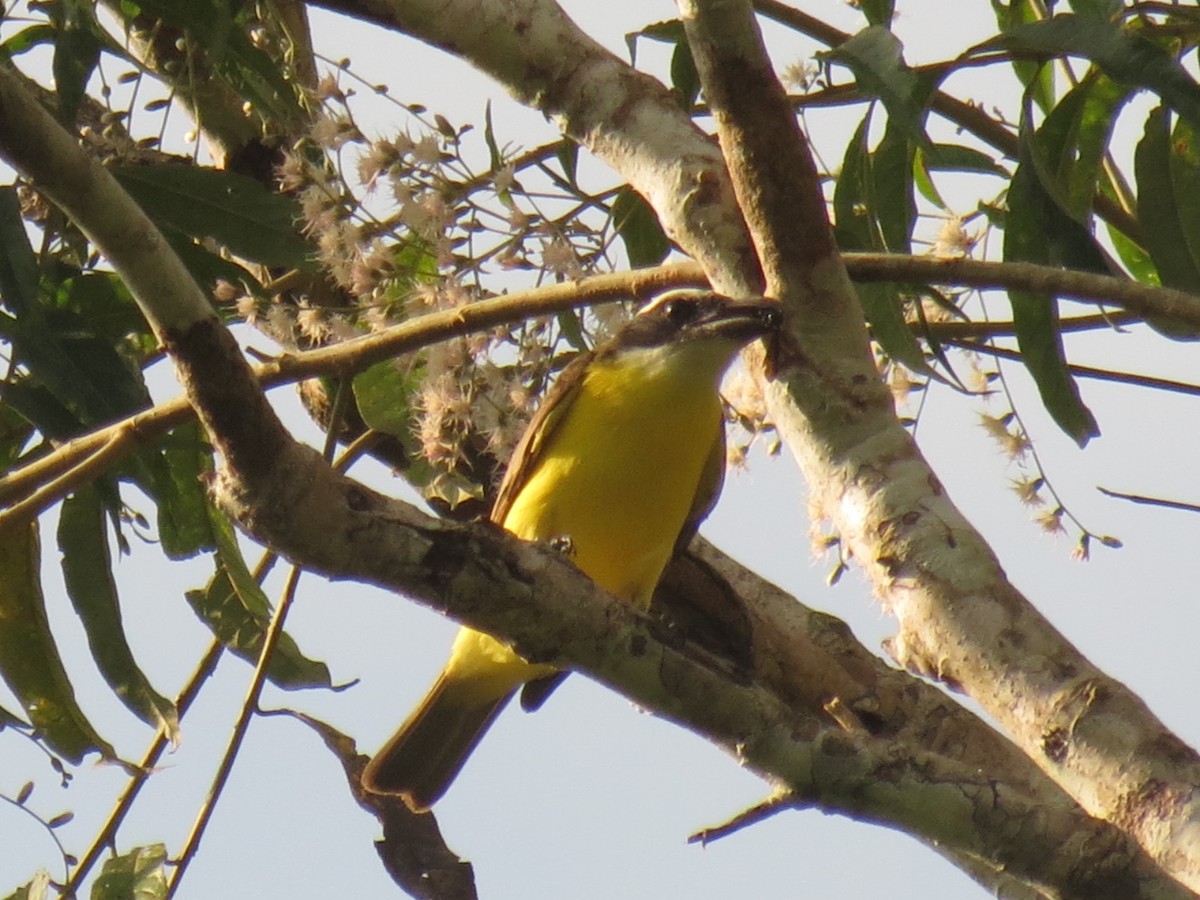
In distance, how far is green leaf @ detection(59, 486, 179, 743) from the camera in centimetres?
369

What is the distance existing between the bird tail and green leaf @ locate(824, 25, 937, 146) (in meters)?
2.59

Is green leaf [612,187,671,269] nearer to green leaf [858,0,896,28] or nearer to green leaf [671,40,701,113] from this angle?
green leaf [671,40,701,113]

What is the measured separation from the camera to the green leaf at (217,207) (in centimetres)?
343

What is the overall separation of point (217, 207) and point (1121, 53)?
5.85 ft

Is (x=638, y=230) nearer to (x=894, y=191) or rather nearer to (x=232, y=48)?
(x=894, y=191)

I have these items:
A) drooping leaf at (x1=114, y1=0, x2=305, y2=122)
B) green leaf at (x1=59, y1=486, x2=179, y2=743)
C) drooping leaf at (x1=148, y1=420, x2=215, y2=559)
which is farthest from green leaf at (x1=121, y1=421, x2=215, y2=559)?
drooping leaf at (x1=114, y1=0, x2=305, y2=122)

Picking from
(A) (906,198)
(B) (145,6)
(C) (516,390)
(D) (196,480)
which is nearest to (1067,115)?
(A) (906,198)

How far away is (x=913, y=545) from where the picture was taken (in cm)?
290

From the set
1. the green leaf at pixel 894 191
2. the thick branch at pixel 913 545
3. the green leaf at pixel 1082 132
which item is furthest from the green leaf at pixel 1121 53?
the green leaf at pixel 894 191

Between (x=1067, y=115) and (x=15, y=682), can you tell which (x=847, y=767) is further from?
(x=15, y=682)

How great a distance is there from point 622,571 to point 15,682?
4.84 feet

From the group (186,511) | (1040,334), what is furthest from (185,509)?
(1040,334)

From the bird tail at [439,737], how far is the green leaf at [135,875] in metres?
1.09

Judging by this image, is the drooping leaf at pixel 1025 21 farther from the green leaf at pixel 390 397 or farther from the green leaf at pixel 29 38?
the green leaf at pixel 29 38
